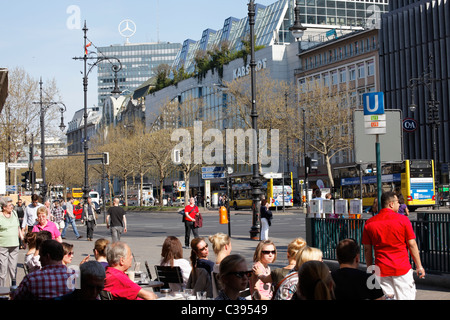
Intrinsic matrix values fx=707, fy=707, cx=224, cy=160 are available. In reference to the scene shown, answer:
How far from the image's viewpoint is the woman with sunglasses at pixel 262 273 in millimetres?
7078

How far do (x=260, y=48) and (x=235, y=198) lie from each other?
29.1 meters

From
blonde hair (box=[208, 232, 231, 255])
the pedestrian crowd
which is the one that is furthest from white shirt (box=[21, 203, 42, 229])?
blonde hair (box=[208, 232, 231, 255])

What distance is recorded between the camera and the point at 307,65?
83.5 m

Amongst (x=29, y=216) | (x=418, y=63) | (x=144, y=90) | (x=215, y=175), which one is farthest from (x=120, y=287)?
(x=144, y=90)

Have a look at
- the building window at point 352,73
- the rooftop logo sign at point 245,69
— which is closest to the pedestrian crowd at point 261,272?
the building window at point 352,73

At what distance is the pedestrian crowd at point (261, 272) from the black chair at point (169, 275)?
76 mm

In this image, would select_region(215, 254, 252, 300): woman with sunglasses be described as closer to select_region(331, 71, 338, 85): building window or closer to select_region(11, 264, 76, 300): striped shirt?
select_region(11, 264, 76, 300): striped shirt

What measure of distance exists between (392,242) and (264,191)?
5512cm

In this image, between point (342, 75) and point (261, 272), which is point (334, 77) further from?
point (261, 272)

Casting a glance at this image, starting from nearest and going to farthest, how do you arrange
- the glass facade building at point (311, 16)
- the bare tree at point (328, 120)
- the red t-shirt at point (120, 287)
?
the red t-shirt at point (120, 287) → the bare tree at point (328, 120) → the glass facade building at point (311, 16)

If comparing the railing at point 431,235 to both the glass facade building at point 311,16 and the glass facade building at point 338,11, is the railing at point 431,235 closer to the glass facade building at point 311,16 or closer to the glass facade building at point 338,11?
the glass facade building at point 311,16

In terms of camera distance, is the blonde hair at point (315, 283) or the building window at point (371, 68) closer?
the blonde hair at point (315, 283)

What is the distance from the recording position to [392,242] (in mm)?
7625

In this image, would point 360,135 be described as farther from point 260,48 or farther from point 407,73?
point 260,48
